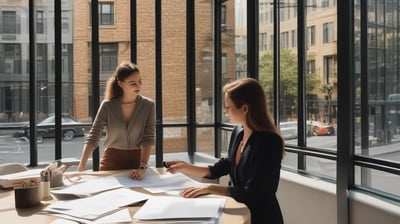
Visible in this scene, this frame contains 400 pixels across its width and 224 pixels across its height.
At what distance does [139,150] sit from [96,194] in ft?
3.40

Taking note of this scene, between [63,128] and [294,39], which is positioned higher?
[294,39]

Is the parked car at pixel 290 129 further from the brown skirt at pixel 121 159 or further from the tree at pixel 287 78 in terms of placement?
the brown skirt at pixel 121 159

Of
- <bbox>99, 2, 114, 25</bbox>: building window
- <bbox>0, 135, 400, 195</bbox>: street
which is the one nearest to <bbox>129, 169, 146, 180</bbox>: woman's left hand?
<bbox>0, 135, 400, 195</bbox>: street

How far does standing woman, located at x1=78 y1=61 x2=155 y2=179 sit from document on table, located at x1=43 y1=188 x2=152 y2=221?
954mm

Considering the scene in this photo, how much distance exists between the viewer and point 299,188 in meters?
3.63

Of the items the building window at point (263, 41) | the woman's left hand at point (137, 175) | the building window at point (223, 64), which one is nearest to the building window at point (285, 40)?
the building window at point (263, 41)

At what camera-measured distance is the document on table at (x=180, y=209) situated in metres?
1.54

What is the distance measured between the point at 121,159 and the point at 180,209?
1350 mm

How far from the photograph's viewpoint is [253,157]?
1.84 m

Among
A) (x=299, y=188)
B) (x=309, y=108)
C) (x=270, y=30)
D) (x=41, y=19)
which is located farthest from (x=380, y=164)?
(x=41, y=19)

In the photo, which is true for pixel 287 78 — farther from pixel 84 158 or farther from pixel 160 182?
pixel 160 182

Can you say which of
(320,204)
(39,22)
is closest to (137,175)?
(320,204)

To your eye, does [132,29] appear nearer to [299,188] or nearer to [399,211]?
[299,188]

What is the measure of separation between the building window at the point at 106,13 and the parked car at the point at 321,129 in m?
3.02
